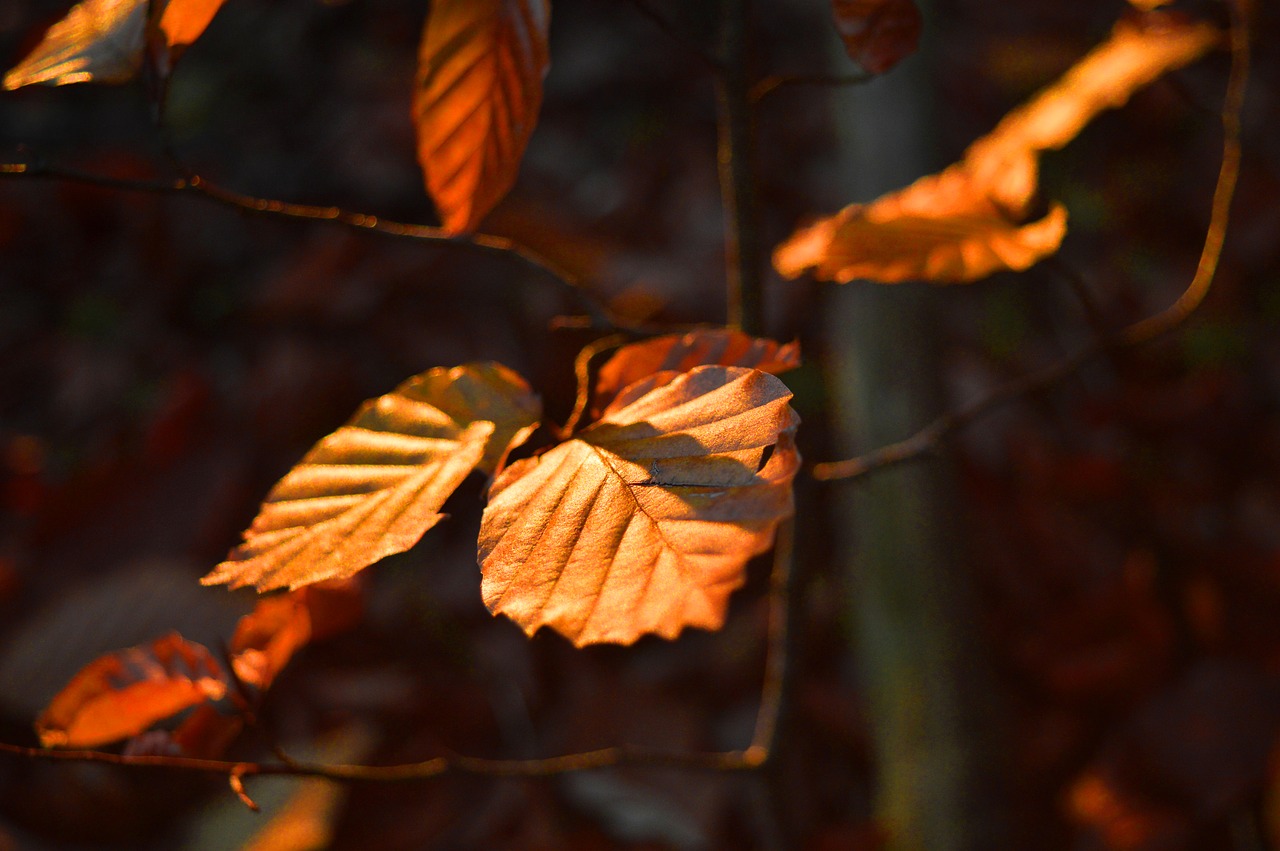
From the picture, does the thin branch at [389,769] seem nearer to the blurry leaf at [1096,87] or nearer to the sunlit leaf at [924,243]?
the sunlit leaf at [924,243]

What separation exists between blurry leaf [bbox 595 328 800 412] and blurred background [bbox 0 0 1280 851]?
0.20m

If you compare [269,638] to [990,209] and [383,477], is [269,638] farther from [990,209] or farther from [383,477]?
[990,209]

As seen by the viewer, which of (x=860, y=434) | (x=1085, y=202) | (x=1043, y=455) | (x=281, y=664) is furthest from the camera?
(x=1085, y=202)

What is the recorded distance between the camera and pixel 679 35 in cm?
50

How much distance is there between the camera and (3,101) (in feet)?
8.34

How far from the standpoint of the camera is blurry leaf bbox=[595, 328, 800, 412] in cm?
40

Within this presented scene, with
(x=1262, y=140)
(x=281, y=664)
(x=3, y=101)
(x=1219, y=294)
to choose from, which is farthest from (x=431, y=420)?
(x=3, y=101)

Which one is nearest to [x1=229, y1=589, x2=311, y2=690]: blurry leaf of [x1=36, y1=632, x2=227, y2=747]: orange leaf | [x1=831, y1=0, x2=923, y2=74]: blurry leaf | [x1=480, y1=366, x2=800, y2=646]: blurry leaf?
[x1=36, y1=632, x2=227, y2=747]: orange leaf

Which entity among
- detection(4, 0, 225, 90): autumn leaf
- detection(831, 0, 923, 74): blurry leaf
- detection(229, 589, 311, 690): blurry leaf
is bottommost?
detection(229, 589, 311, 690): blurry leaf

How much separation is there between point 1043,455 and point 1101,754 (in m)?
0.61

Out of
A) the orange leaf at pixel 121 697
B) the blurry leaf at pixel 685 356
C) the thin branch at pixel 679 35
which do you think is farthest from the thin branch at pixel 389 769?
the thin branch at pixel 679 35

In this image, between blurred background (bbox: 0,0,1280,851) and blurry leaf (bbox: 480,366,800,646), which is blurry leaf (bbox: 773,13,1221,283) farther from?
blurry leaf (bbox: 480,366,800,646)

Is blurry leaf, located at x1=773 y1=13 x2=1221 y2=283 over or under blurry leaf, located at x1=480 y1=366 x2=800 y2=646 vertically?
under

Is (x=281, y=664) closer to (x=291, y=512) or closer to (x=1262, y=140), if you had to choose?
(x=291, y=512)
